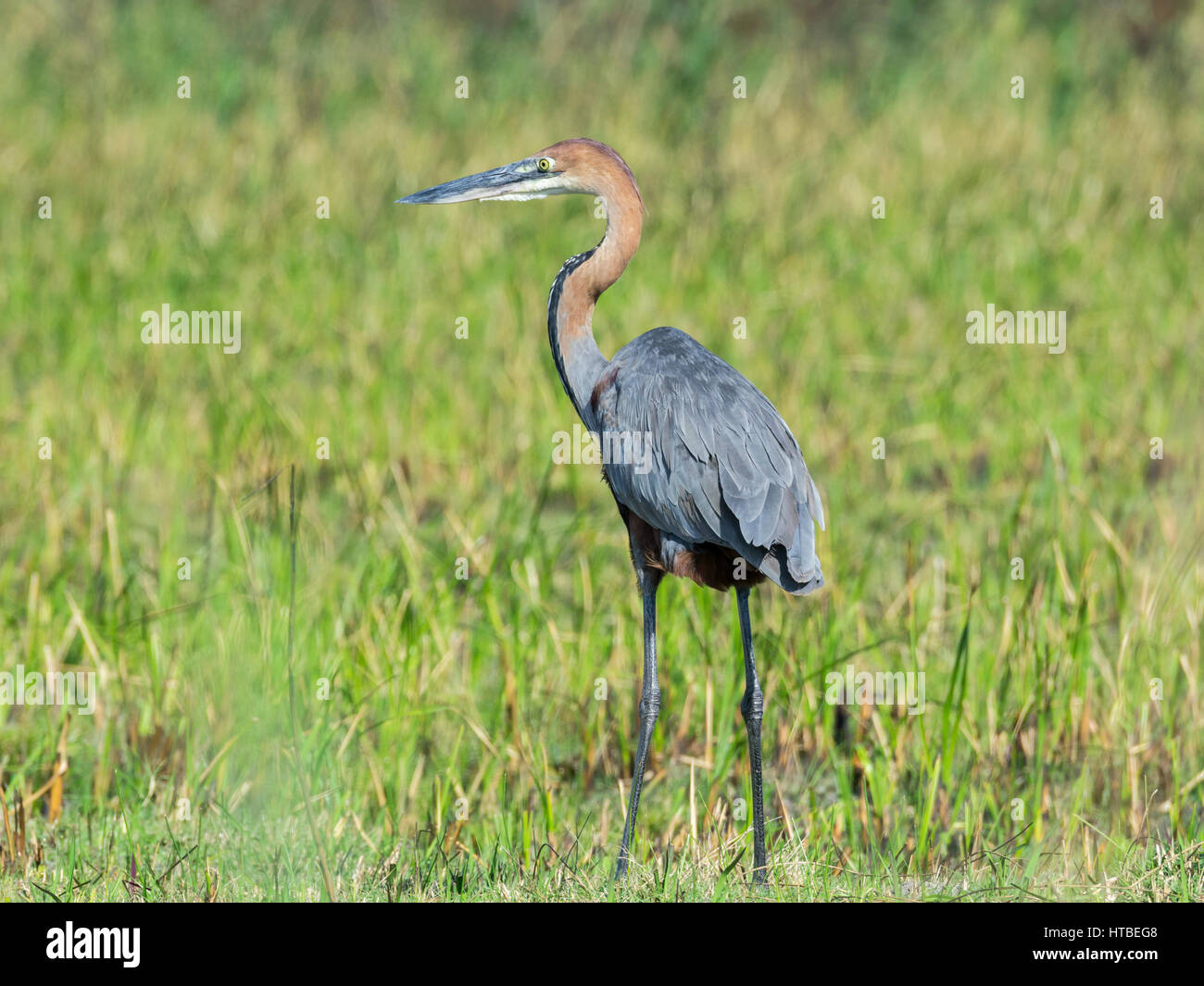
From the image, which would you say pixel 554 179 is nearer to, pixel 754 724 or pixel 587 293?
pixel 587 293

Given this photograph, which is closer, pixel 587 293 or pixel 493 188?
pixel 587 293

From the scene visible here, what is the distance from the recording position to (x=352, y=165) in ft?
34.2

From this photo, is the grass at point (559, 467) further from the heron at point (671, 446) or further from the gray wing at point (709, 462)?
the gray wing at point (709, 462)

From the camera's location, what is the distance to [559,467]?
7340 millimetres

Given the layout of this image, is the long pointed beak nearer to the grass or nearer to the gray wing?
the gray wing

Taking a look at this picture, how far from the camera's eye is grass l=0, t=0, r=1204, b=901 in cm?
467

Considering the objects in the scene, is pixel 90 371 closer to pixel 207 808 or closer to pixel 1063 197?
pixel 207 808

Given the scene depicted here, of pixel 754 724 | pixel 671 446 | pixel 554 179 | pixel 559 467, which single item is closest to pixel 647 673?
pixel 754 724

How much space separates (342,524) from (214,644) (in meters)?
1.44

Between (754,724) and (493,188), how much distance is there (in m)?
1.61

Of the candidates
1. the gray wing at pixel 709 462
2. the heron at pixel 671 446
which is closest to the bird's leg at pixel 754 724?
the heron at pixel 671 446

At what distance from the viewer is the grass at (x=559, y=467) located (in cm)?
467

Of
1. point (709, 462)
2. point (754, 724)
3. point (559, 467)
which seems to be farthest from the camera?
point (559, 467)

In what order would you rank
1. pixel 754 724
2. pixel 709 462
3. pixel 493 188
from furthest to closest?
1. pixel 493 188
2. pixel 754 724
3. pixel 709 462
